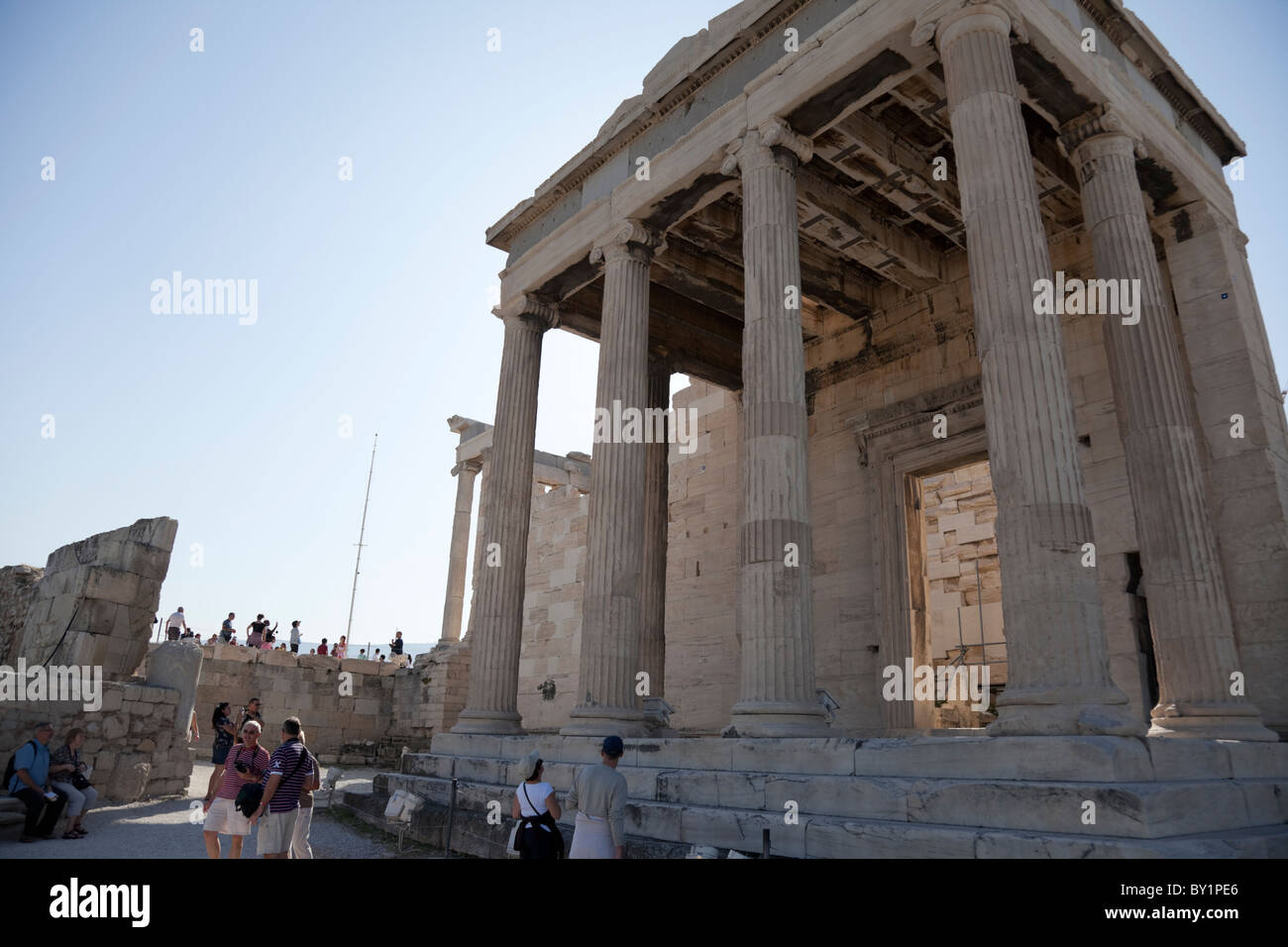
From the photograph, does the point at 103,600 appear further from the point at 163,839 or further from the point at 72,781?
the point at 163,839

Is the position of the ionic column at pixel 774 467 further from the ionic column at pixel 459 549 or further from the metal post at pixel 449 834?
the ionic column at pixel 459 549

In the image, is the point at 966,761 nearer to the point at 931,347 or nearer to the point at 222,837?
the point at 222,837

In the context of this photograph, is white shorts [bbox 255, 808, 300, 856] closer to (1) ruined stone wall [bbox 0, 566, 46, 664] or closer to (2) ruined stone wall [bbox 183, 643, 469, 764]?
(1) ruined stone wall [bbox 0, 566, 46, 664]

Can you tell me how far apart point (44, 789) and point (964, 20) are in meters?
14.9

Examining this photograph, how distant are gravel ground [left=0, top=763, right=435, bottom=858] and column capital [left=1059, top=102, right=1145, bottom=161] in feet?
41.7

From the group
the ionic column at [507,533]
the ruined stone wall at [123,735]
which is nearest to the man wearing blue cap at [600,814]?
the ionic column at [507,533]

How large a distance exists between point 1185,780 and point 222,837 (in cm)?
1084

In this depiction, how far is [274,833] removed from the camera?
7.09 meters

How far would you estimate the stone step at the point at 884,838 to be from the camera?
554 centimetres

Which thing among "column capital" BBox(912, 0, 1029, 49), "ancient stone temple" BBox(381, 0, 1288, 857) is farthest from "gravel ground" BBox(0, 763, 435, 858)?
"column capital" BBox(912, 0, 1029, 49)

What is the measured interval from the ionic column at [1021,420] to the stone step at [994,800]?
0.81 m

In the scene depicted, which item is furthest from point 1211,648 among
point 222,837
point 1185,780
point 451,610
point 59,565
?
point 451,610

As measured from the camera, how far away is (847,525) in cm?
1633

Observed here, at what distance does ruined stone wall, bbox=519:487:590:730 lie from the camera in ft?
75.6
